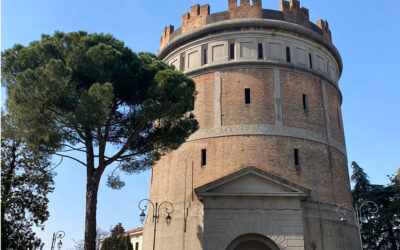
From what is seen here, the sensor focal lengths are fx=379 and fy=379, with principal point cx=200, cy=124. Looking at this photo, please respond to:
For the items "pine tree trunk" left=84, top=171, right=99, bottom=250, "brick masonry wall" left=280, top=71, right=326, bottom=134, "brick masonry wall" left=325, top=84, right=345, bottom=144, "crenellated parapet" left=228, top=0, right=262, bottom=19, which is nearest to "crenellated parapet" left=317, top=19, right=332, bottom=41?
"brick masonry wall" left=325, top=84, right=345, bottom=144

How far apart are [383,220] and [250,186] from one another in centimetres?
1318

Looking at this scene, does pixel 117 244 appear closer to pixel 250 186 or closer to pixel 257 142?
pixel 250 186

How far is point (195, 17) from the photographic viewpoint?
21.6 m

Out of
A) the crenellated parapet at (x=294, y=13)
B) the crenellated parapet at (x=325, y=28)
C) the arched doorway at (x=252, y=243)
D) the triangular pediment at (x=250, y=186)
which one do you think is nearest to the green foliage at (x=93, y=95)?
the triangular pediment at (x=250, y=186)

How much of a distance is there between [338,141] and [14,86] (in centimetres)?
1555

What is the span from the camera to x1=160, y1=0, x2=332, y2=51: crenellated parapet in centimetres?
2047

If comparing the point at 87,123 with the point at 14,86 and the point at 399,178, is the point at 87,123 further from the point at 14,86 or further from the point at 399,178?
the point at 399,178

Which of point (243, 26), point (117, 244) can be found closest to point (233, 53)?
point (243, 26)

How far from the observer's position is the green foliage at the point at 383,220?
2431 centimetres

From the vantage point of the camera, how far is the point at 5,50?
13.0m

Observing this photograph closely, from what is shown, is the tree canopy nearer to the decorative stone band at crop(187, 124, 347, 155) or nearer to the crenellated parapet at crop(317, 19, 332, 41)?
the decorative stone band at crop(187, 124, 347, 155)

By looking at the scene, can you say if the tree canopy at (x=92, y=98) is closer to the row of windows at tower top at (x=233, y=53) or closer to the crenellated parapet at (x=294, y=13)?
the row of windows at tower top at (x=233, y=53)

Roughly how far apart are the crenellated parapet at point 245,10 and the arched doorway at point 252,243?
37.6ft

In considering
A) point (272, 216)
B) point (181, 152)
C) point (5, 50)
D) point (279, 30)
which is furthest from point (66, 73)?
point (279, 30)
